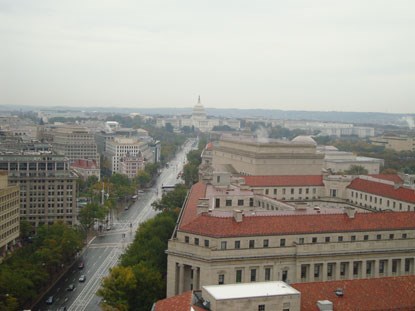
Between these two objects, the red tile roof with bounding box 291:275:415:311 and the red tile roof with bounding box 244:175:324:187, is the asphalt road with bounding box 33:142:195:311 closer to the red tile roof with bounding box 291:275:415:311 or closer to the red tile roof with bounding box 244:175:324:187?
the red tile roof with bounding box 244:175:324:187

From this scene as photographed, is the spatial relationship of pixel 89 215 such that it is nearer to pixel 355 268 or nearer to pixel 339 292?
pixel 355 268

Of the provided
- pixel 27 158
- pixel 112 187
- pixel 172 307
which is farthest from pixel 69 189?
pixel 172 307

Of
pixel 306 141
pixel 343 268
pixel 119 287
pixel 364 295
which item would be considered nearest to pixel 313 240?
pixel 343 268

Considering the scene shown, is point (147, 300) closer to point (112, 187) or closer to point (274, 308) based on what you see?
point (274, 308)

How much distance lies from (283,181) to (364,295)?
2698 inches

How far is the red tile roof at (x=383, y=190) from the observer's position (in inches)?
3824

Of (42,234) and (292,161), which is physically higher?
(292,161)

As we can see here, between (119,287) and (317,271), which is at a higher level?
(317,271)

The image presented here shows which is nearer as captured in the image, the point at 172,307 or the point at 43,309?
the point at 172,307

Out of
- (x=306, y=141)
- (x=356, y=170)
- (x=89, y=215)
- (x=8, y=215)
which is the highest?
(x=306, y=141)

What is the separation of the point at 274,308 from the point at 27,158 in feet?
282

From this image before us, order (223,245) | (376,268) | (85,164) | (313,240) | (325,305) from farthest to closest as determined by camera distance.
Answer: (85,164)
(376,268)
(313,240)
(223,245)
(325,305)

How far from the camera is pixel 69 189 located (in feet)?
404

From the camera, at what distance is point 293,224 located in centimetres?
6962
